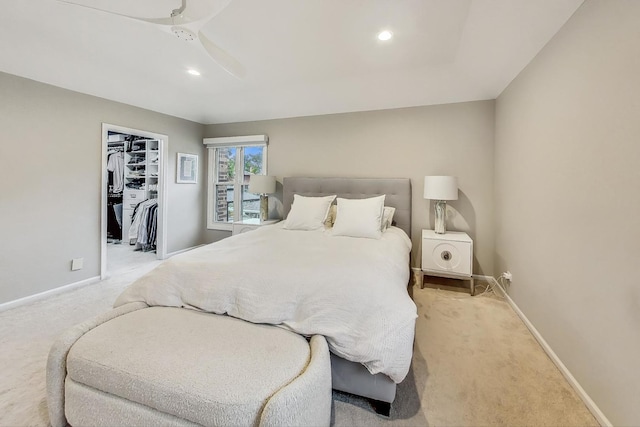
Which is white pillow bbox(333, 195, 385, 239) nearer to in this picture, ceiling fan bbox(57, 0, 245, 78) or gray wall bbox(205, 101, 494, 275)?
gray wall bbox(205, 101, 494, 275)

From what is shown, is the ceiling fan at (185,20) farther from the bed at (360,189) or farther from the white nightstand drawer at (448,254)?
the white nightstand drawer at (448,254)

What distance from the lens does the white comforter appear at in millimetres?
1334

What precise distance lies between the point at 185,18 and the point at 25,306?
3.08 meters

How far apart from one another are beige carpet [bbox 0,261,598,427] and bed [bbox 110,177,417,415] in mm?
272

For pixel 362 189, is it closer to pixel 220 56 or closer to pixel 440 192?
pixel 440 192

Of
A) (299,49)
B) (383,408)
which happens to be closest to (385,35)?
(299,49)

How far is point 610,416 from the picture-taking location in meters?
1.31

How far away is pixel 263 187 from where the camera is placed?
13.1 feet

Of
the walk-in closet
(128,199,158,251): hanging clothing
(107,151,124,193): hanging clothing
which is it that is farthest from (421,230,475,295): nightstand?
(107,151,124,193): hanging clothing

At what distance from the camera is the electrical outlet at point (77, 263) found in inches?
120

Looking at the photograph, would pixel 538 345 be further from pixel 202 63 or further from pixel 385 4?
pixel 202 63

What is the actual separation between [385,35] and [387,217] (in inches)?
74.4

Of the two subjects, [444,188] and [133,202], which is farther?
[133,202]

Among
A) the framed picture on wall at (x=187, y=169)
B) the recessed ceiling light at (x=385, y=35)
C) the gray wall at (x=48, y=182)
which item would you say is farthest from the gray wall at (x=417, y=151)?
the gray wall at (x=48, y=182)
